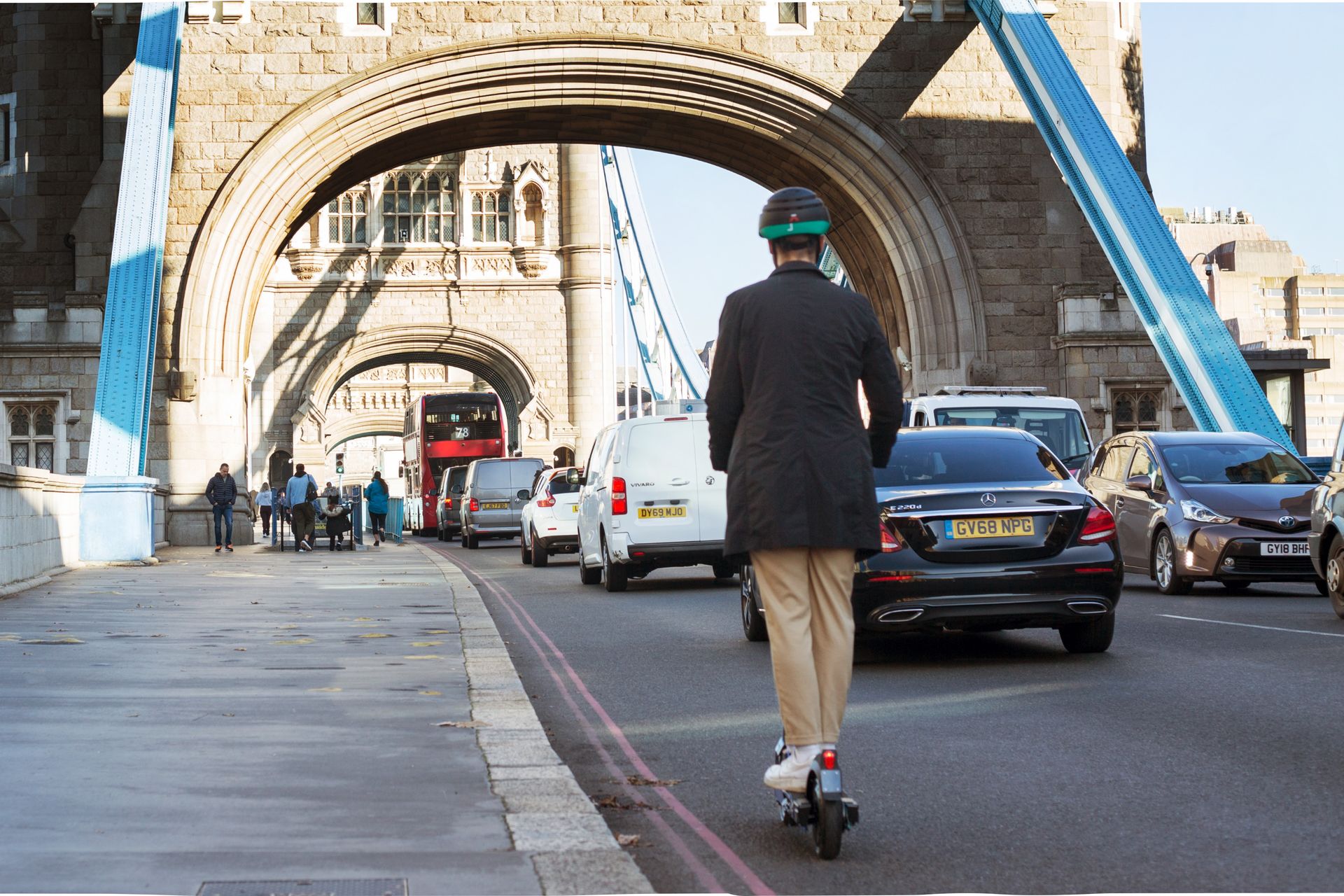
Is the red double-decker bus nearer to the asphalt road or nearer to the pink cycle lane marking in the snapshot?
the pink cycle lane marking

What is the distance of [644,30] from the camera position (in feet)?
89.6

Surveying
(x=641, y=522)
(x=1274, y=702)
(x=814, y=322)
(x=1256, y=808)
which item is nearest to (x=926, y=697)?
(x=1274, y=702)

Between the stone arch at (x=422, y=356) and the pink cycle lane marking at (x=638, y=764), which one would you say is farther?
the stone arch at (x=422, y=356)

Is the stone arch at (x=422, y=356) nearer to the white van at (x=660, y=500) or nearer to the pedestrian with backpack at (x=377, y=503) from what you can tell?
the pedestrian with backpack at (x=377, y=503)

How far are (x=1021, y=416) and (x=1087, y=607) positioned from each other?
31.8 feet

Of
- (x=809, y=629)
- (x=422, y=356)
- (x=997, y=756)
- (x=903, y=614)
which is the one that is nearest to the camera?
(x=809, y=629)

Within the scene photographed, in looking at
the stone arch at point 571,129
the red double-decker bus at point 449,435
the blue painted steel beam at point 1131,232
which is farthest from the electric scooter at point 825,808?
the red double-decker bus at point 449,435

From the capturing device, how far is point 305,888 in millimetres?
3730

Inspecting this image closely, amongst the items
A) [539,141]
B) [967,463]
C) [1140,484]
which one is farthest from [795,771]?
[539,141]

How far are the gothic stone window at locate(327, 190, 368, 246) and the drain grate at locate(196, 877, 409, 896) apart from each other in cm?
4976

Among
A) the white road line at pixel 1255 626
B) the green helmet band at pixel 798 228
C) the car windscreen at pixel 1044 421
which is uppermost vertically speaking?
the green helmet band at pixel 798 228

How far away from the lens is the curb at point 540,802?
3.89 metres

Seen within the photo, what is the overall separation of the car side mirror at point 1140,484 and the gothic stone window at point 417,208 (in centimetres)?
4009

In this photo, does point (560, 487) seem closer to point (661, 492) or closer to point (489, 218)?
point (661, 492)
